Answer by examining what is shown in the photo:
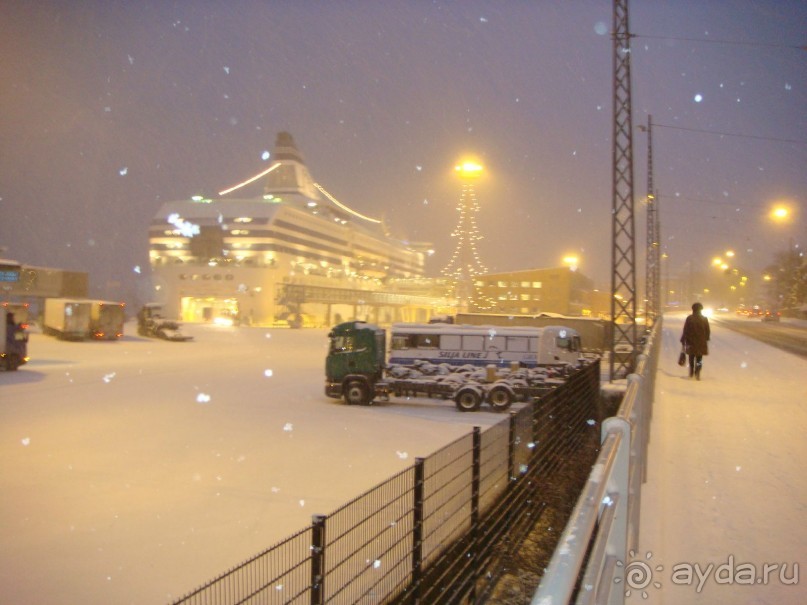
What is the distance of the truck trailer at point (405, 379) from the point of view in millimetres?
16547

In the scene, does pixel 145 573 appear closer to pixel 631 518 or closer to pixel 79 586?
pixel 79 586

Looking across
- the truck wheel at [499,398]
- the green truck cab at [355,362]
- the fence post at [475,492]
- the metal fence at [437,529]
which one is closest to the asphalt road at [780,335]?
the truck wheel at [499,398]

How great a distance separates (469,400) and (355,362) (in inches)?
132

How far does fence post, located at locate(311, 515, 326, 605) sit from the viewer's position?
3.01 m

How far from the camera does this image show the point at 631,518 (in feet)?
13.2

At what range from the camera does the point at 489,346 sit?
2067 cm

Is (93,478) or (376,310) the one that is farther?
(376,310)

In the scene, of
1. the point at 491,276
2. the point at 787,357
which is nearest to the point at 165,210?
the point at 491,276

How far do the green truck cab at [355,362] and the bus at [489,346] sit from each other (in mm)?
3262

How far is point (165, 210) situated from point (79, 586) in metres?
81.7

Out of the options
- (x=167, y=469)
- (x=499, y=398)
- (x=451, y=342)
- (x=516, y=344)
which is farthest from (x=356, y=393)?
(x=167, y=469)

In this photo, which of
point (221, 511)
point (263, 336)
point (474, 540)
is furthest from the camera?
point (263, 336)

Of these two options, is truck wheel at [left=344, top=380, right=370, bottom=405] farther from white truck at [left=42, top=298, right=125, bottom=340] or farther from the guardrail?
white truck at [left=42, top=298, right=125, bottom=340]

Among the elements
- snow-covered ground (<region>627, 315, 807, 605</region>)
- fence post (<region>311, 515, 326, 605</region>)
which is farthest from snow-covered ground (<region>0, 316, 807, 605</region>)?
fence post (<region>311, 515, 326, 605</region>)
